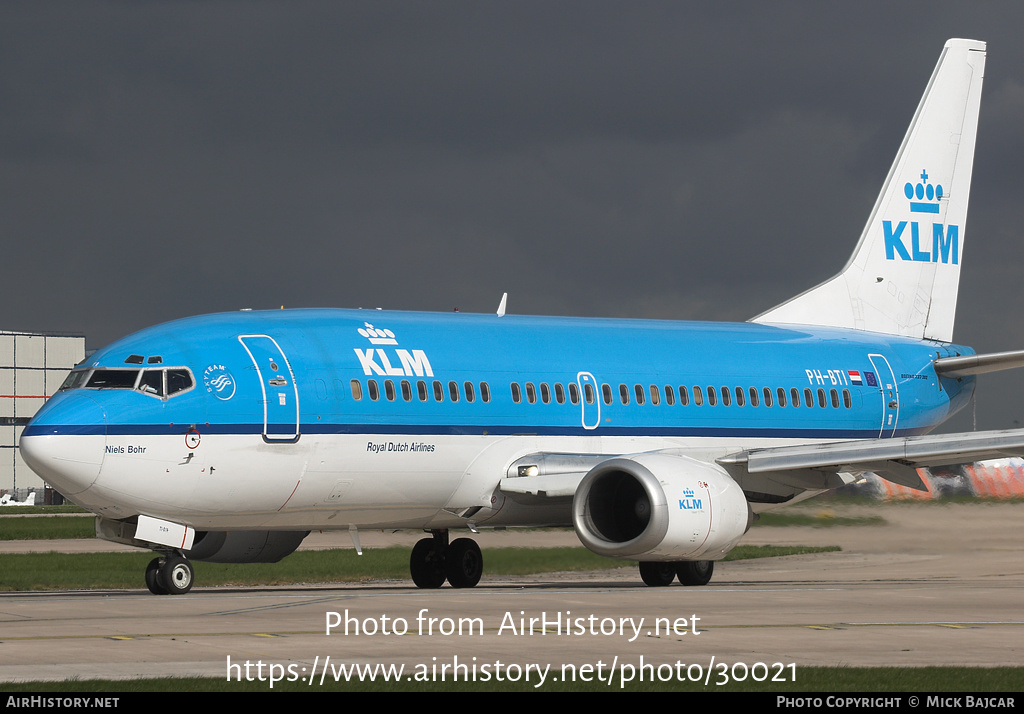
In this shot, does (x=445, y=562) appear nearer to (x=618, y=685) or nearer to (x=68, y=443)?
(x=68, y=443)

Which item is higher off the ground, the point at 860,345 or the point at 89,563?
the point at 860,345

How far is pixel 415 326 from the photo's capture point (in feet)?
86.1

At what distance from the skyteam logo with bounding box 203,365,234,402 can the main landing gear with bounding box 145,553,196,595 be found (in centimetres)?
264

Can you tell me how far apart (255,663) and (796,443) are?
18.4 meters

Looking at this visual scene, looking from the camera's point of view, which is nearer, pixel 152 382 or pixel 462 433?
pixel 152 382

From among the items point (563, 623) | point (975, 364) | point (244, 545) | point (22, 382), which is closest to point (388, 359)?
point (244, 545)

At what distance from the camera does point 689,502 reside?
24.2 meters

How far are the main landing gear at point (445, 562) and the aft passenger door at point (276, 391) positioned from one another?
16.8 ft

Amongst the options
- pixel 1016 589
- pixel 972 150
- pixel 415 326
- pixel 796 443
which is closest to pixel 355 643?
pixel 415 326

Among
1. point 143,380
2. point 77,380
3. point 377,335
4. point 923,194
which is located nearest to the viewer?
point 143,380

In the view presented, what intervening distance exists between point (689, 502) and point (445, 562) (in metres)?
5.57

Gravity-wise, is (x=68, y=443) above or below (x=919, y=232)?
below

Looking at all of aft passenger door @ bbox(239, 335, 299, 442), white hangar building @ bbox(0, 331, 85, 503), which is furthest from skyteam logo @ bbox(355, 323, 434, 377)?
white hangar building @ bbox(0, 331, 85, 503)
